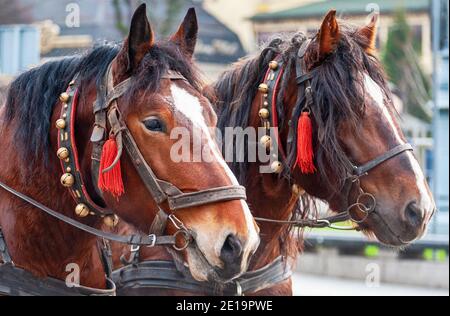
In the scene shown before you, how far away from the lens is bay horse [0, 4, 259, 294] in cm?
356

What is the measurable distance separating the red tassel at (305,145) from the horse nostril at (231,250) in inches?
48.5

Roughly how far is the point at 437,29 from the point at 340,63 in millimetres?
9072

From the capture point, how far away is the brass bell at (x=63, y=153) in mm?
3877

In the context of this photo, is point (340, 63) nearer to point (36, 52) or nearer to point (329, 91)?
point (329, 91)

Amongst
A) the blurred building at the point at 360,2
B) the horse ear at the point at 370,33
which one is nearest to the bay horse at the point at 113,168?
the horse ear at the point at 370,33

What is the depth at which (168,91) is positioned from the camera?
3.75m

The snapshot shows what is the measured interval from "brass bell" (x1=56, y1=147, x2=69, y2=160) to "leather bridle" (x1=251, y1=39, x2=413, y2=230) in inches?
50.7

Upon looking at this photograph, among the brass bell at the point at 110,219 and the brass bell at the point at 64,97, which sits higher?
the brass bell at the point at 64,97

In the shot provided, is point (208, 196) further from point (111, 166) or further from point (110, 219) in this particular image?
point (110, 219)

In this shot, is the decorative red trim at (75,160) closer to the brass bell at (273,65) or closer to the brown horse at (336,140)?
the brown horse at (336,140)

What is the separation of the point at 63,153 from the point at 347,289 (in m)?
7.51

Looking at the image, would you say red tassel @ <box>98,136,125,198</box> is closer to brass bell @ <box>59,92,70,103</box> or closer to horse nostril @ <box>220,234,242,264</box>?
brass bell @ <box>59,92,70,103</box>

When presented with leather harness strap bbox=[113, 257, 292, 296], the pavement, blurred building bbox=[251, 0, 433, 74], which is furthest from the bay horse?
blurred building bbox=[251, 0, 433, 74]
